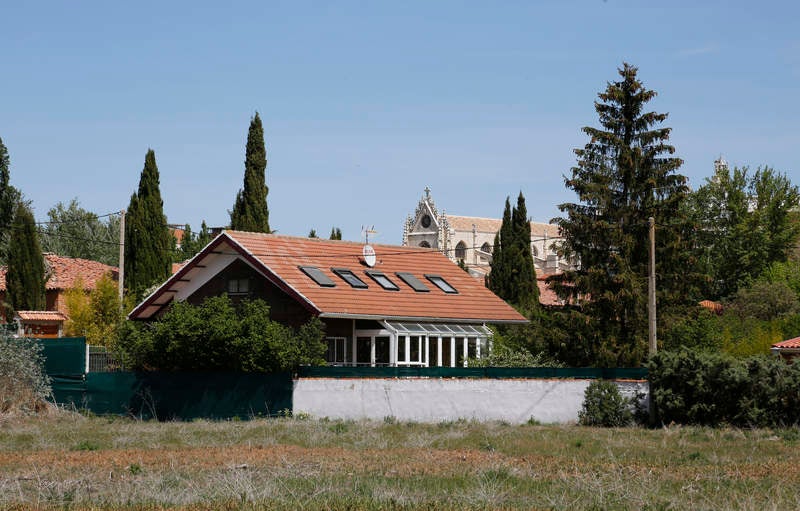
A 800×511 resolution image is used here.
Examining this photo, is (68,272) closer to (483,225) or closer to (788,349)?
(788,349)

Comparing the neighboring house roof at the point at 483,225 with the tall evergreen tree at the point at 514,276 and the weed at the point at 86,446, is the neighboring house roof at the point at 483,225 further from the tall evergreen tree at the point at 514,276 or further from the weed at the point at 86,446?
the weed at the point at 86,446

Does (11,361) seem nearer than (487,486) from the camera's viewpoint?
No

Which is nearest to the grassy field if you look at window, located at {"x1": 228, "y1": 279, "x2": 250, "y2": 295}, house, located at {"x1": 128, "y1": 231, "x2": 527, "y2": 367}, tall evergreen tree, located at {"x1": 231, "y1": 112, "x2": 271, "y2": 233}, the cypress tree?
house, located at {"x1": 128, "y1": 231, "x2": 527, "y2": 367}

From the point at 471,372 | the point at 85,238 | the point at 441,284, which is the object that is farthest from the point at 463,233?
the point at 471,372

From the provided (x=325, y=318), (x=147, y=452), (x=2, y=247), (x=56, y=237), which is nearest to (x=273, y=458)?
(x=147, y=452)

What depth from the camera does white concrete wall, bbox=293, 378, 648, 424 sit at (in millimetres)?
32781

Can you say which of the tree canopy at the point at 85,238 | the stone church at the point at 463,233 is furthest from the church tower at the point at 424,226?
the tree canopy at the point at 85,238

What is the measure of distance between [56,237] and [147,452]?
72.7 meters

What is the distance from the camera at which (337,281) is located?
1574 inches

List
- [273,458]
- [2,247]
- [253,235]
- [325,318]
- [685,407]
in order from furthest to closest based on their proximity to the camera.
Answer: [2,247], [253,235], [325,318], [685,407], [273,458]

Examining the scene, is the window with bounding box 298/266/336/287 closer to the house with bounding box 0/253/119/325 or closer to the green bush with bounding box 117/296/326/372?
the green bush with bounding box 117/296/326/372

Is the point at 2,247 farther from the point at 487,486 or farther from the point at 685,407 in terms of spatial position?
the point at 487,486

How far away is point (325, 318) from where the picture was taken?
38.1 meters

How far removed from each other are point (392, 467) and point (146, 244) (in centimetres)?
3796
